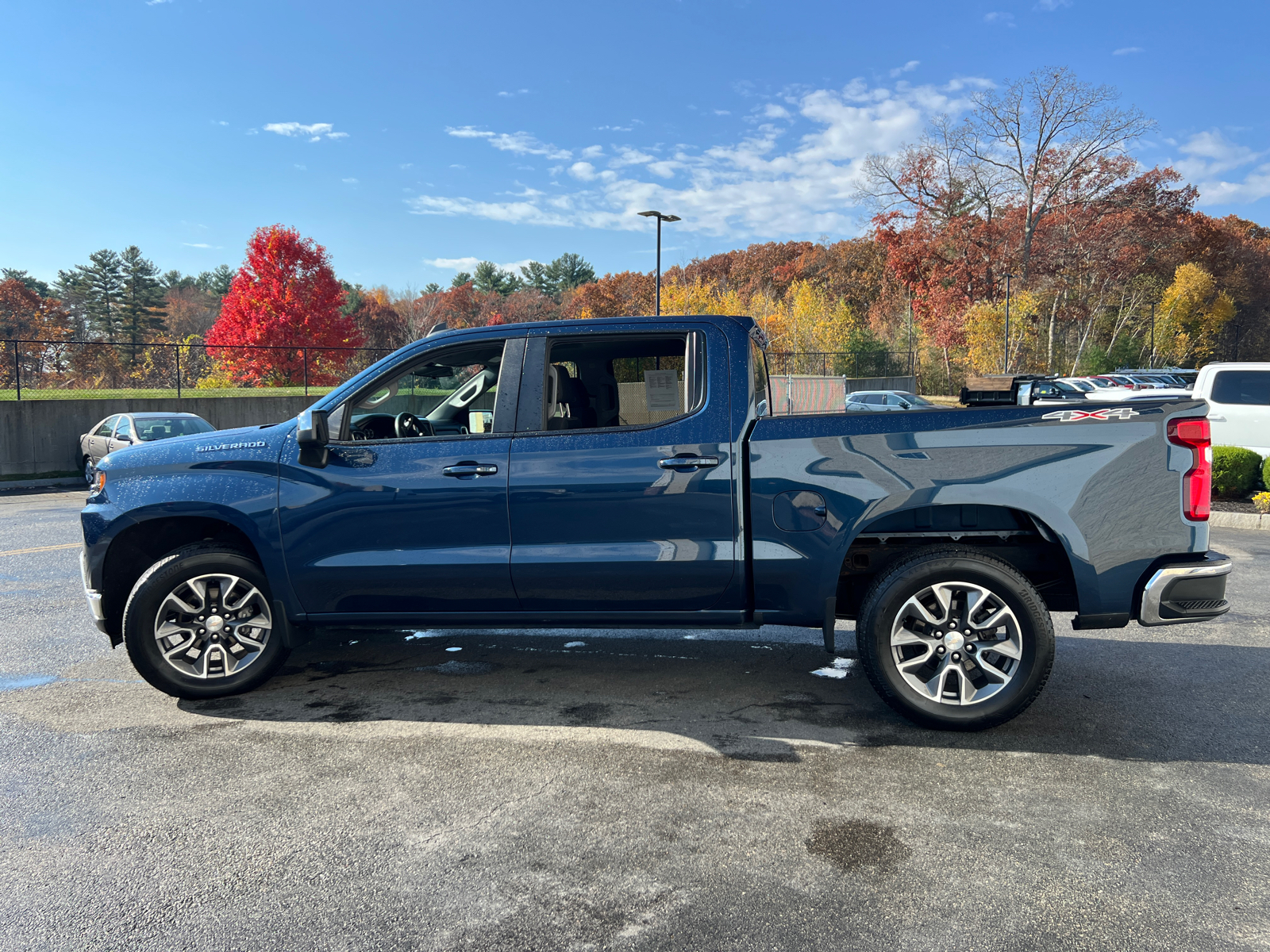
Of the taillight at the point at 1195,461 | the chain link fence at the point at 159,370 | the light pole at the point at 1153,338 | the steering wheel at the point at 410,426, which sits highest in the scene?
the light pole at the point at 1153,338

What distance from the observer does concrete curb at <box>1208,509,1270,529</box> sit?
10820mm

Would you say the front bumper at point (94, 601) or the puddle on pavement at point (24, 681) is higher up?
the front bumper at point (94, 601)

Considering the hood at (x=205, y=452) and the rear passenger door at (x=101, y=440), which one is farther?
the rear passenger door at (x=101, y=440)

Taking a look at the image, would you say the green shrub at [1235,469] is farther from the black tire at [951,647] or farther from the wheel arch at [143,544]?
the wheel arch at [143,544]

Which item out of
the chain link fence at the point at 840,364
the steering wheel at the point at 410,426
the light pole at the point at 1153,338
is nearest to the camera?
the steering wheel at the point at 410,426

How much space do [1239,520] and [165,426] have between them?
56.4 feet

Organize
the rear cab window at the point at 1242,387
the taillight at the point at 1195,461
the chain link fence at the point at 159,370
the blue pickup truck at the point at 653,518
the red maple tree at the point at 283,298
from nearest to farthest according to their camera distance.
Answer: the taillight at the point at 1195,461
the blue pickup truck at the point at 653,518
the rear cab window at the point at 1242,387
the chain link fence at the point at 159,370
the red maple tree at the point at 283,298

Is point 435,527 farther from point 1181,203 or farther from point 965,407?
point 1181,203

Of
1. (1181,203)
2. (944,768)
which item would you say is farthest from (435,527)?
(1181,203)

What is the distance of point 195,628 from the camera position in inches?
184

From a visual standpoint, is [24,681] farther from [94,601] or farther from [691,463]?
[691,463]

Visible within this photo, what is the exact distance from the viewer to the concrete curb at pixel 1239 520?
Answer: 10.8 m

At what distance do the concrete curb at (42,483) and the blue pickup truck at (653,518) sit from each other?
15521 millimetres

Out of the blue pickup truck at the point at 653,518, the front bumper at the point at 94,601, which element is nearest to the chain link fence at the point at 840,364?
the blue pickup truck at the point at 653,518
